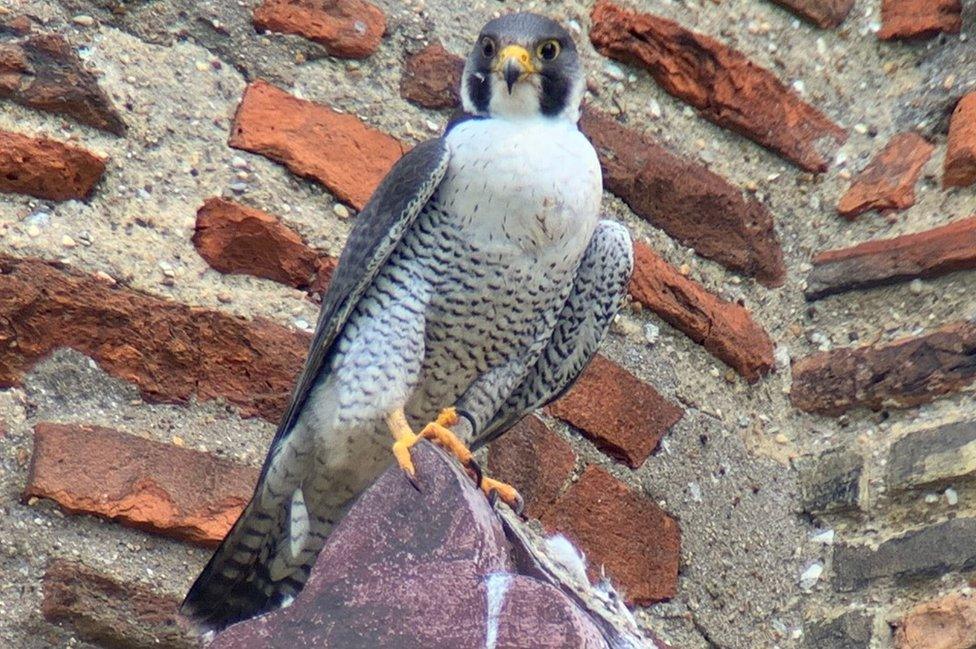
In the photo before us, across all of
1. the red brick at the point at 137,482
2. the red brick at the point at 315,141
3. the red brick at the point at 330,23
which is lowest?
the red brick at the point at 137,482

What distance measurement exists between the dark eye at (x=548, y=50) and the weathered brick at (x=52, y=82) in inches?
27.1

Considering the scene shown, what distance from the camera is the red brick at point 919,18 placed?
3.41 m

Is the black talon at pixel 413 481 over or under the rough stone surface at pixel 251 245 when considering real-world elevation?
under

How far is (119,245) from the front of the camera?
2676mm

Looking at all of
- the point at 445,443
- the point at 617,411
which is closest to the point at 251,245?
the point at 445,443

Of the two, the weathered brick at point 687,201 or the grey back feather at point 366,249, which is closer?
the grey back feather at point 366,249

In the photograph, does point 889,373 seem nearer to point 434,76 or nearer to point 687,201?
point 687,201

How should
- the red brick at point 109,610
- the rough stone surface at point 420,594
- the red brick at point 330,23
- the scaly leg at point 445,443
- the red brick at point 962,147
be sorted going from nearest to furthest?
the rough stone surface at point 420,594
the scaly leg at point 445,443
the red brick at point 109,610
the red brick at point 330,23
the red brick at point 962,147

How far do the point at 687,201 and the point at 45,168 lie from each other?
119 cm

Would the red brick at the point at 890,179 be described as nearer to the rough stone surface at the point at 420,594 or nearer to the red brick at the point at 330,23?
the red brick at the point at 330,23

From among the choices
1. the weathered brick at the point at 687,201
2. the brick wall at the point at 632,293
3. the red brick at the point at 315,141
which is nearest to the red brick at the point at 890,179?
the brick wall at the point at 632,293

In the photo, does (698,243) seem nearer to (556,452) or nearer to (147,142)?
(556,452)

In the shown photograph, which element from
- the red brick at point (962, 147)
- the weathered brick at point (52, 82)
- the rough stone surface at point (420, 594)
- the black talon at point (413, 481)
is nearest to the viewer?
the rough stone surface at point (420, 594)

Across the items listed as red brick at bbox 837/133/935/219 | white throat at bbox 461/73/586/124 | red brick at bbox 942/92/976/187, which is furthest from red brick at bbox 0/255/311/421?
A: red brick at bbox 942/92/976/187
